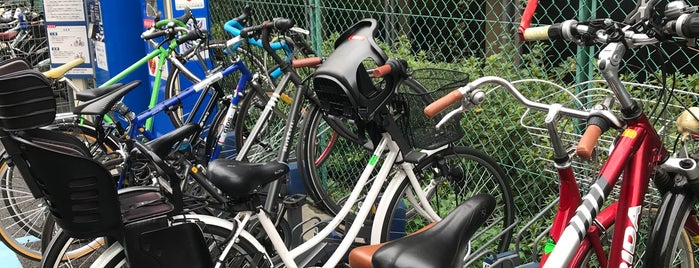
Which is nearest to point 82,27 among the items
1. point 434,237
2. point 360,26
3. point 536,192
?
point 360,26

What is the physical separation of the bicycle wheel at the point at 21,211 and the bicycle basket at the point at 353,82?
6.33 feet

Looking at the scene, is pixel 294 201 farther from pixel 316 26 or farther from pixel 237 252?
pixel 316 26

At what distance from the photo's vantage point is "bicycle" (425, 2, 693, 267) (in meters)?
2.04

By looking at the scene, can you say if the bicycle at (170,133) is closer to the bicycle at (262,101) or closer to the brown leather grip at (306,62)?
the bicycle at (262,101)

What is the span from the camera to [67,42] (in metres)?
6.21

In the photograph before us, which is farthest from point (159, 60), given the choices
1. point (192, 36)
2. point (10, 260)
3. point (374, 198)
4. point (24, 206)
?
point (374, 198)

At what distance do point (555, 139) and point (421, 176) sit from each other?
127 centimetres

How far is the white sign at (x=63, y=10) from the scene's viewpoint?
6.05 metres

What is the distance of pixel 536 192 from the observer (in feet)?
12.9

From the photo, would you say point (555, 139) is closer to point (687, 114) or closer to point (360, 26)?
point (687, 114)

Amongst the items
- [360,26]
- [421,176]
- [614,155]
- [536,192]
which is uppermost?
[360,26]

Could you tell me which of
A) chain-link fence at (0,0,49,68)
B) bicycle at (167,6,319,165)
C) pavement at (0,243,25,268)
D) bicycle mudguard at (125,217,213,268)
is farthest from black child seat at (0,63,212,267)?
chain-link fence at (0,0,49,68)

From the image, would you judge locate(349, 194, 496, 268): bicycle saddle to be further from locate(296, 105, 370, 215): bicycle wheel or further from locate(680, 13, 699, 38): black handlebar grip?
locate(296, 105, 370, 215): bicycle wheel

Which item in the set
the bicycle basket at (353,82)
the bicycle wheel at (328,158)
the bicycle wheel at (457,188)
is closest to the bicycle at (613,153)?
the bicycle basket at (353,82)
